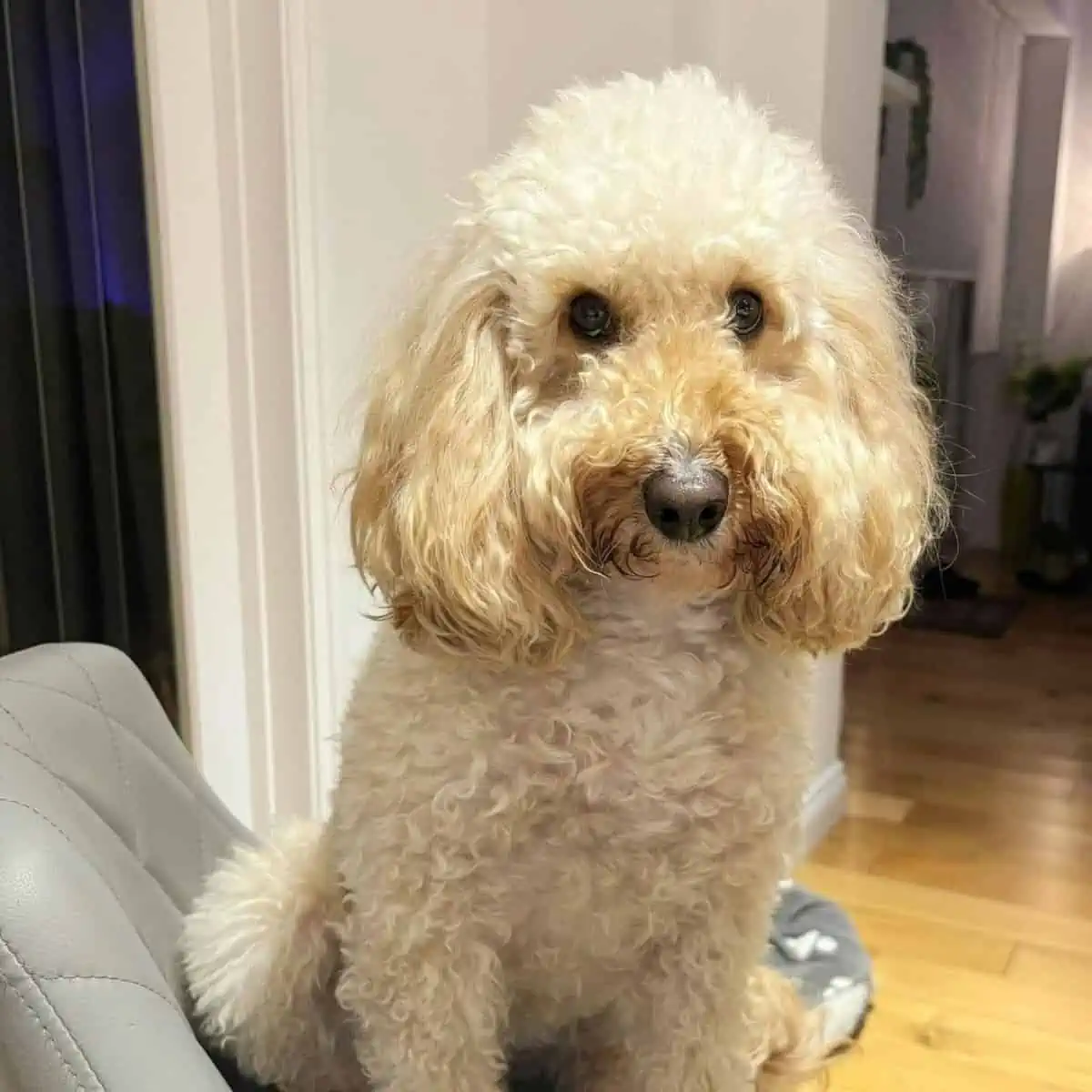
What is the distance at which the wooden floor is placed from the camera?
1.75 metres

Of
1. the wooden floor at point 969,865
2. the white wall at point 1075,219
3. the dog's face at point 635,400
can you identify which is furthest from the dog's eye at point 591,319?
the white wall at point 1075,219

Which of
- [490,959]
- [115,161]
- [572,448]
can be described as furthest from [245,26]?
[490,959]

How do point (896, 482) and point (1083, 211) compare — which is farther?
point (1083, 211)

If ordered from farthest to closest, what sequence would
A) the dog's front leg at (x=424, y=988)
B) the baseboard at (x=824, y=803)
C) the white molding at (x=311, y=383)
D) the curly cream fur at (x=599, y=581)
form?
the baseboard at (x=824, y=803) → the white molding at (x=311, y=383) → the dog's front leg at (x=424, y=988) → the curly cream fur at (x=599, y=581)

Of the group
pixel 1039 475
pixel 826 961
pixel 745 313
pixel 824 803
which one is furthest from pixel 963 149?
pixel 745 313

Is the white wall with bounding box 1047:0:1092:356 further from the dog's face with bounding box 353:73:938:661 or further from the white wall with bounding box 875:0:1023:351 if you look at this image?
the dog's face with bounding box 353:73:938:661

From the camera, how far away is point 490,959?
1.05 m

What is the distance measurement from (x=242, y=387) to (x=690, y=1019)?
91 centimetres

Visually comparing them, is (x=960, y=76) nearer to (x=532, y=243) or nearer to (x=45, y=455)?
(x=45, y=455)

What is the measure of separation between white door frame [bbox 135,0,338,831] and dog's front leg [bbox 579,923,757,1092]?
66 cm

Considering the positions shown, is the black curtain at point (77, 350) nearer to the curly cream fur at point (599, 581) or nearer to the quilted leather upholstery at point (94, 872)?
the quilted leather upholstery at point (94, 872)

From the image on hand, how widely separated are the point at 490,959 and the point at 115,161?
112 cm

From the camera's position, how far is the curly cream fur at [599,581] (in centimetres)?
92

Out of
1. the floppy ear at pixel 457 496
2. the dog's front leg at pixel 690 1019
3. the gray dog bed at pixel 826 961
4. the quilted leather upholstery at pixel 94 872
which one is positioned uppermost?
the floppy ear at pixel 457 496
